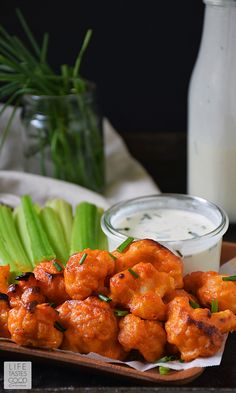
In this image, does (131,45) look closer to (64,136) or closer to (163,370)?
(64,136)

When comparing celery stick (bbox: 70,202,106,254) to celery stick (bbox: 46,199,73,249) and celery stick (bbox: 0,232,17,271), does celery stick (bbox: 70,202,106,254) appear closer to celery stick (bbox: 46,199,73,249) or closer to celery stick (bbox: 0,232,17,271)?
celery stick (bbox: 46,199,73,249)

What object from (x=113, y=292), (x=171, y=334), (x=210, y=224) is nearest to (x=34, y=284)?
(x=113, y=292)

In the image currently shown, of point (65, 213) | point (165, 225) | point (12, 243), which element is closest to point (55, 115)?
point (65, 213)

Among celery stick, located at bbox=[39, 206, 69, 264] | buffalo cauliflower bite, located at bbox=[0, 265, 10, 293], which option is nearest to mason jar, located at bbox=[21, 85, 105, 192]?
celery stick, located at bbox=[39, 206, 69, 264]

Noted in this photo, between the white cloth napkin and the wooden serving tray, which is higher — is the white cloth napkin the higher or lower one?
the lower one

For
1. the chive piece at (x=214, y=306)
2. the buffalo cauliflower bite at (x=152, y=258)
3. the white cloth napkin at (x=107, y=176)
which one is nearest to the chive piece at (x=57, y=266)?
the buffalo cauliflower bite at (x=152, y=258)

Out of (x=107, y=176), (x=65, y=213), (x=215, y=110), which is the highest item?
(x=215, y=110)

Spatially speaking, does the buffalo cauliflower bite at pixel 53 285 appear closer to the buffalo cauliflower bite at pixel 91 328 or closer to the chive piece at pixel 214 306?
the buffalo cauliflower bite at pixel 91 328

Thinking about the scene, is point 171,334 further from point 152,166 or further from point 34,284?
point 152,166
